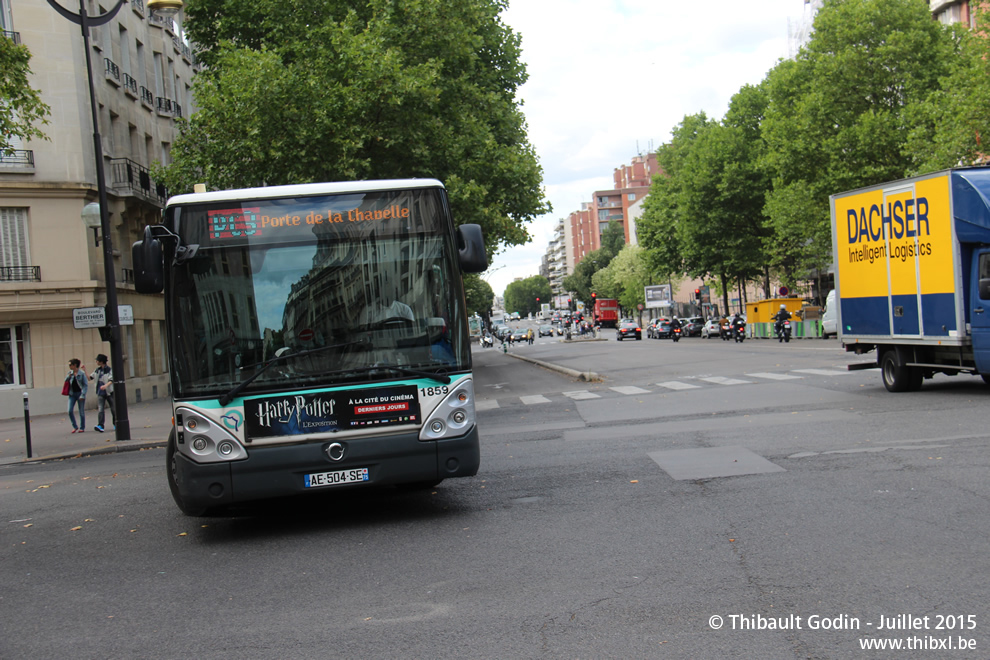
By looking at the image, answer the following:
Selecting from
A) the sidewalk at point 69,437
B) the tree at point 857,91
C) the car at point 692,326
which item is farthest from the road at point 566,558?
the car at point 692,326

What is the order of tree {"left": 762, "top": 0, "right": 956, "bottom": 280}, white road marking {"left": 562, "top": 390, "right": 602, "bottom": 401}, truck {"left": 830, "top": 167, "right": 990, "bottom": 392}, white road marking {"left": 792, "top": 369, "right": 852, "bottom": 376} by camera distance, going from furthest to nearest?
tree {"left": 762, "top": 0, "right": 956, "bottom": 280} < white road marking {"left": 792, "top": 369, "right": 852, "bottom": 376} < white road marking {"left": 562, "top": 390, "right": 602, "bottom": 401} < truck {"left": 830, "top": 167, "right": 990, "bottom": 392}

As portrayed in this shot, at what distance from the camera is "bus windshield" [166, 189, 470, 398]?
731 centimetres

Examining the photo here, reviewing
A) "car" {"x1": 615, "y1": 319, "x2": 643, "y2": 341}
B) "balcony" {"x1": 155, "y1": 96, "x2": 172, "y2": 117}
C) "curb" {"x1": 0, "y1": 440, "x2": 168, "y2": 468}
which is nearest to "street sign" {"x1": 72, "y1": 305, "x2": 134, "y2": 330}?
"curb" {"x1": 0, "y1": 440, "x2": 168, "y2": 468}

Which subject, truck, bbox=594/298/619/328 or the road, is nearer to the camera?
the road

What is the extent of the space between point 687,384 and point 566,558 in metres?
15.6

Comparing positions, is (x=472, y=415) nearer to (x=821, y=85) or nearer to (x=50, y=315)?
(x=50, y=315)

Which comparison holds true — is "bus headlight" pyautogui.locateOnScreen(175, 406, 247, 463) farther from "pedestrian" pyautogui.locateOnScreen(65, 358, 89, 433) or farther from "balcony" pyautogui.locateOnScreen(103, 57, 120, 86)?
"balcony" pyautogui.locateOnScreen(103, 57, 120, 86)

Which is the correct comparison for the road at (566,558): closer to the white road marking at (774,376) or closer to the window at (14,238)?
the white road marking at (774,376)

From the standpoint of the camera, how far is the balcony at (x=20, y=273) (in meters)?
28.7

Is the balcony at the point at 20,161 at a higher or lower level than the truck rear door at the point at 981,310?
higher

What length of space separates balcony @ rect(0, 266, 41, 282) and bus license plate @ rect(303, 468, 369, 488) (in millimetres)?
25218

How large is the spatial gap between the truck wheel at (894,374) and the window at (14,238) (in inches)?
980

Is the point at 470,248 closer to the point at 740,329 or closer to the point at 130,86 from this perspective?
the point at 130,86

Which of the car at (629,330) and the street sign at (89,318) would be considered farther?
the car at (629,330)
